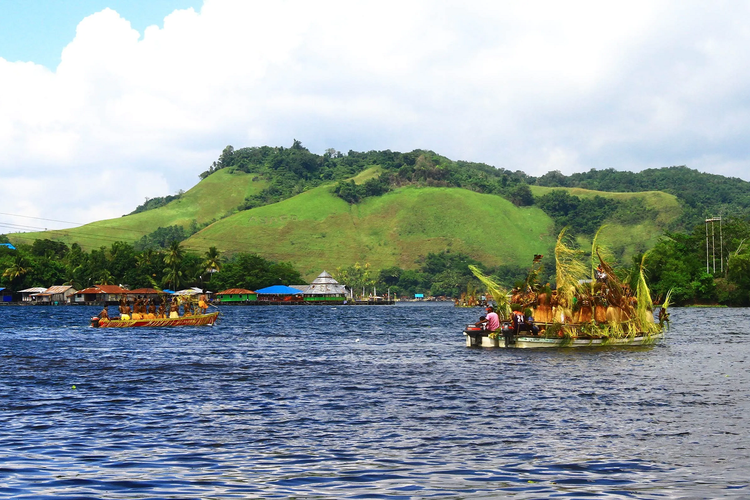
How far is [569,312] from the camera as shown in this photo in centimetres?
5131

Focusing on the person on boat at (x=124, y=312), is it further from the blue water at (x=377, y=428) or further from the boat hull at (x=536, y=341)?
the boat hull at (x=536, y=341)

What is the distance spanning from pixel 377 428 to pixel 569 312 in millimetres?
30778

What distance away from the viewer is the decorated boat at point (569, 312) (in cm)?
5097

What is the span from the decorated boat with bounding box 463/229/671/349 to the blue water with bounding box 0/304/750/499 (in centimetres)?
533

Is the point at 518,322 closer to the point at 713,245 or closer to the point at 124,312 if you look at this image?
the point at 124,312

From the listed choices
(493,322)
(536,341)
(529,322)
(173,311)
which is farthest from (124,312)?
(536,341)

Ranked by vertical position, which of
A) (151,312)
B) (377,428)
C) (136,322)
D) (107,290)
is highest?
(107,290)

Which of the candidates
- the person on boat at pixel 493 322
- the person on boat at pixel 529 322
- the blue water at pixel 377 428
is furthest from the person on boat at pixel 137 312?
the person on boat at pixel 529 322

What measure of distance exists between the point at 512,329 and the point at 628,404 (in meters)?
23.7

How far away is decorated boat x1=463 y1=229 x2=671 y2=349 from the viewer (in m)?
51.0

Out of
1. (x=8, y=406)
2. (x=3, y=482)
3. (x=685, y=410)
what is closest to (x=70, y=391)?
(x=8, y=406)

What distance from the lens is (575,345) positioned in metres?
51.4

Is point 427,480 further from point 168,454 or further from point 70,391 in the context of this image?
point 70,391

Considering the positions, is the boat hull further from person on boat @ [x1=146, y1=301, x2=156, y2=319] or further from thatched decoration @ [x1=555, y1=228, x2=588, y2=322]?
person on boat @ [x1=146, y1=301, x2=156, y2=319]
